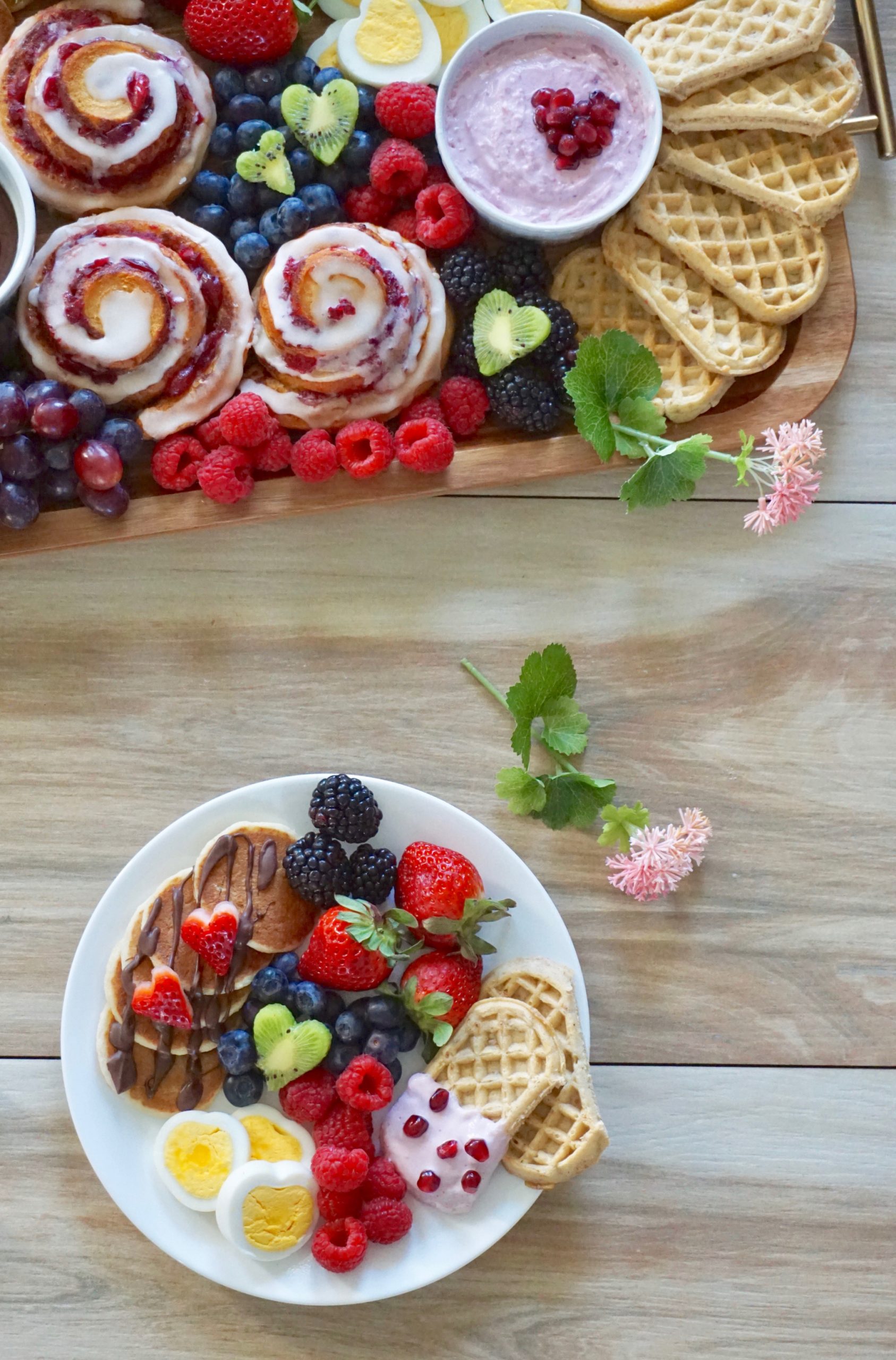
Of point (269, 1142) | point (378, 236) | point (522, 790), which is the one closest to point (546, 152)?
point (378, 236)

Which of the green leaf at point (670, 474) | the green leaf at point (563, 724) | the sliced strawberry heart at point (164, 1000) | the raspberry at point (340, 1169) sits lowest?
the raspberry at point (340, 1169)

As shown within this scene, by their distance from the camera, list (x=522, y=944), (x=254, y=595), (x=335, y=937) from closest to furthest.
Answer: (x=335, y=937) → (x=522, y=944) → (x=254, y=595)

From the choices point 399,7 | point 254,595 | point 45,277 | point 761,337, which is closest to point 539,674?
point 254,595

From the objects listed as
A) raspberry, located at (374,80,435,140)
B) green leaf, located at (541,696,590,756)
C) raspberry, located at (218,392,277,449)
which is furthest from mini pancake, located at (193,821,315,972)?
raspberry, located at (374,80,435,140)

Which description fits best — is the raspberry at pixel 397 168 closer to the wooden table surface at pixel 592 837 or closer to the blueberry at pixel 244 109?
the blueberry at pixel 244 109

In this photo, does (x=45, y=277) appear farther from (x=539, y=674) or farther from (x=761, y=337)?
(x=761, y=337)

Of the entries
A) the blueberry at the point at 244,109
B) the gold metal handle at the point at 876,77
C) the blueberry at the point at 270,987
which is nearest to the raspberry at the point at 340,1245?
the blueberry at the point at 270,987

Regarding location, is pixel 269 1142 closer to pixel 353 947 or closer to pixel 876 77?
pixel 353 947
